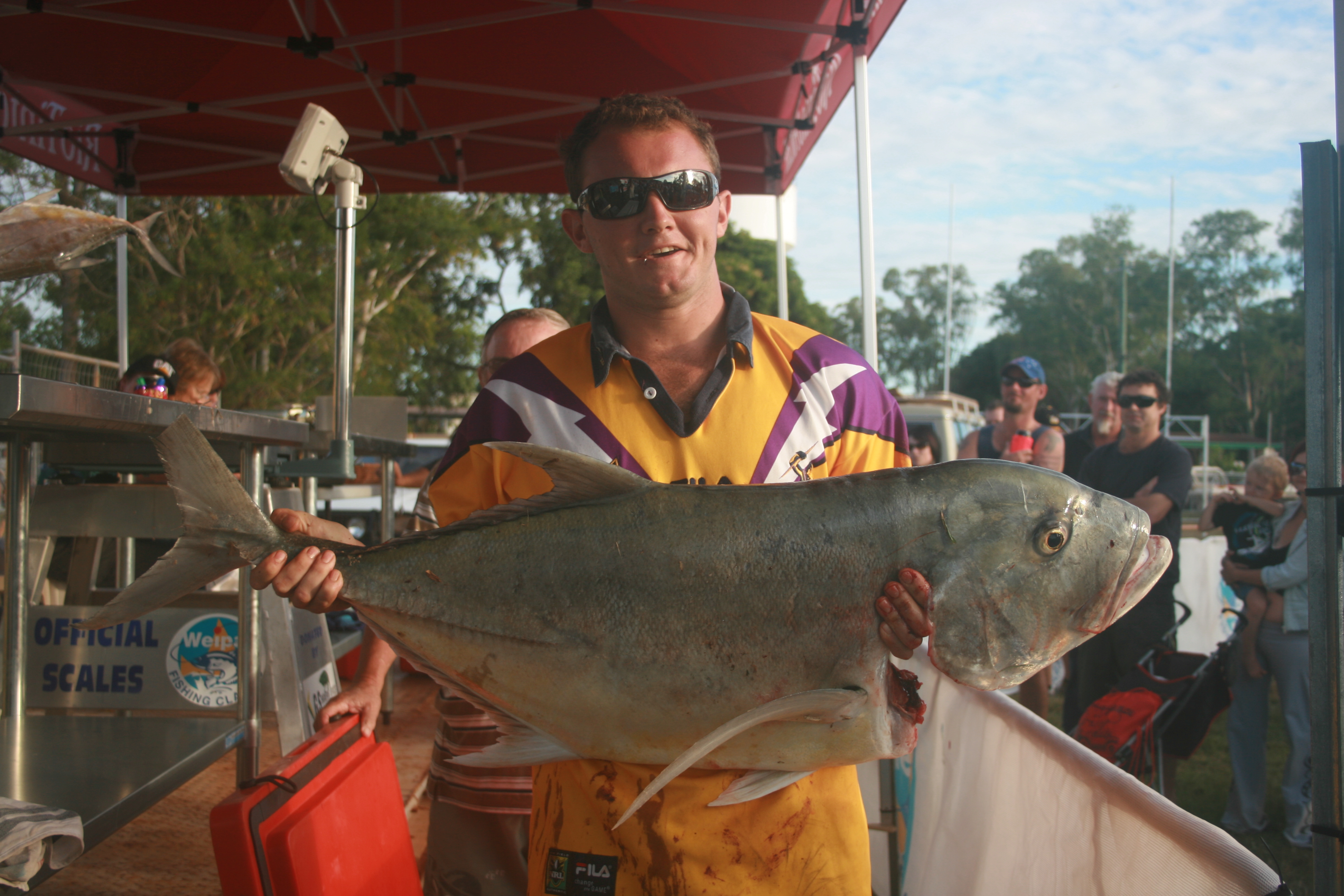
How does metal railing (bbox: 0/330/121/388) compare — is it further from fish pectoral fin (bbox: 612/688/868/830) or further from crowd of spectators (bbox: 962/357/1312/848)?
crowd of spectators (bbox: 962/357/1312/848)

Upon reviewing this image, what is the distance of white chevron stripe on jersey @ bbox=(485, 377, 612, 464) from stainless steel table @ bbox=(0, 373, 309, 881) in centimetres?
66

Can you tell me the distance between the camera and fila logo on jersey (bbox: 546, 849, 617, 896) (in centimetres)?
168

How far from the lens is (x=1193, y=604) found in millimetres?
7410

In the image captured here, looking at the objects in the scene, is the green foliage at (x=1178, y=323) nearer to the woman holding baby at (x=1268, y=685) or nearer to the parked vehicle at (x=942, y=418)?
the parked vehicle at (x=942, y=418)

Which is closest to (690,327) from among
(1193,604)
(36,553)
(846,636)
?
(846,636)

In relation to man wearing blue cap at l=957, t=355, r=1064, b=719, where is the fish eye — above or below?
below

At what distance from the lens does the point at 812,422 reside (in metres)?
1.80

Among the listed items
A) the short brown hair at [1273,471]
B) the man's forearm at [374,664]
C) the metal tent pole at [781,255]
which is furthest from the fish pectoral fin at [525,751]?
the short brown hair at [1273,471]

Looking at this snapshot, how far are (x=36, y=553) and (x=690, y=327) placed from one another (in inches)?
136

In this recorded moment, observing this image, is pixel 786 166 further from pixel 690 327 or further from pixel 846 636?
pixel 846 636

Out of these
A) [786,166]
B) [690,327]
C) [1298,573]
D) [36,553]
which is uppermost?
[786,166]

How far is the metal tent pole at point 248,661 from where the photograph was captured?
2.62 m

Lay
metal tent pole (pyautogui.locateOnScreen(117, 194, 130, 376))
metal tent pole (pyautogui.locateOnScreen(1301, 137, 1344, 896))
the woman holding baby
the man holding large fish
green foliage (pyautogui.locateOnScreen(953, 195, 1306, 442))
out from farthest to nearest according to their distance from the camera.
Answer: green foliage (pyautogui.locateOnScreen(953, 195, 1306, 442)), metal tent pole (pyautogui.locateOnScreen(117, 194, 130, 376)), the woman holding baby, metal tent pole (pyautogui.locateOnScreen(1301, 137, 1344, 896)), the man holding large fish

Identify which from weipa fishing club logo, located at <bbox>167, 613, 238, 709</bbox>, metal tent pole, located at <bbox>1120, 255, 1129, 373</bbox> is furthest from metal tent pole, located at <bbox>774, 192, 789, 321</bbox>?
metal tent pole, located at <bbox>1120, 255, 1129, 373</bbox>
